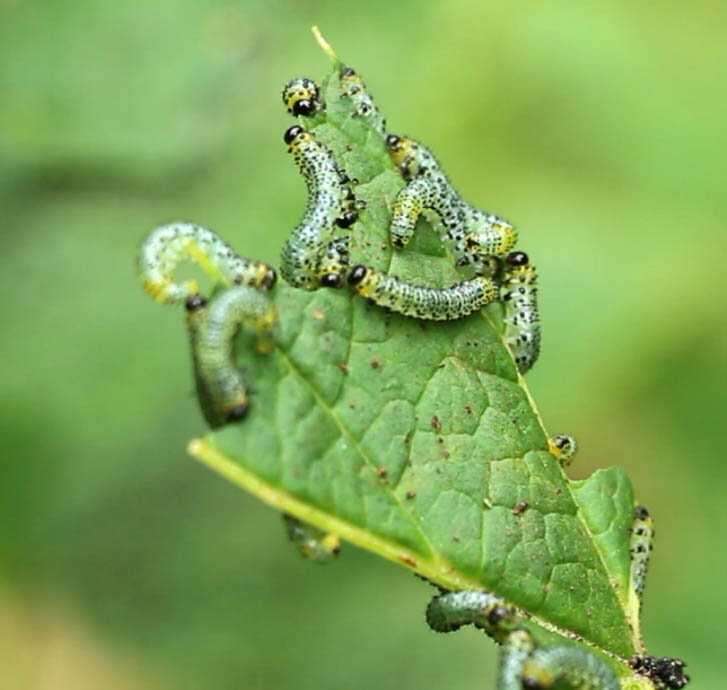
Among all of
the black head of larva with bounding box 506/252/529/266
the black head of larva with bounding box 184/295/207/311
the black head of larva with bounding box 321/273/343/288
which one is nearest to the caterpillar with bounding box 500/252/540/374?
the black head of larva with bounding box 506/252/529/266

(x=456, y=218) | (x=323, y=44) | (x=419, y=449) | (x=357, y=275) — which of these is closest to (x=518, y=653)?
(x=419, y=449)

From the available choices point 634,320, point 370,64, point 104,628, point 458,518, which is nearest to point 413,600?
point 104,628

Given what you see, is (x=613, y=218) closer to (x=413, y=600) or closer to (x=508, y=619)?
(x=413, y=600)

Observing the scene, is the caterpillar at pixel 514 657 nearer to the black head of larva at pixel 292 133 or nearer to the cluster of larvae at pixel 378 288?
the cluster of larvae at pixel 378 288

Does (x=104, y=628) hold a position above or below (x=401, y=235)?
below

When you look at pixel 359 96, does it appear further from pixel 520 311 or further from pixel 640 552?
pixel 640 552

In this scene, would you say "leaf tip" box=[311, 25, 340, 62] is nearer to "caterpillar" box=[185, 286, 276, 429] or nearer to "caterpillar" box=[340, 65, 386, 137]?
"caterpillar" box=[340, 65, 386, 137]
